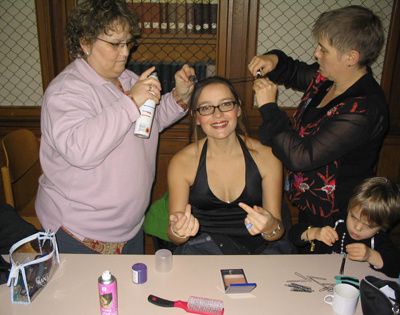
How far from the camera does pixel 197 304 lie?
1123mm

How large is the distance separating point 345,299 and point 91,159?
0.96 m

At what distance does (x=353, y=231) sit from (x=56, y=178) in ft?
4.14

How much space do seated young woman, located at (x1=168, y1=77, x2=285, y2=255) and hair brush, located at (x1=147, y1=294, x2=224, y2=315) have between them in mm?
455

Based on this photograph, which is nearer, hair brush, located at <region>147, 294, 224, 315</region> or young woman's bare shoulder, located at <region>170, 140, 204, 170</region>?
hair brush, located at <region>147, 294, 224, 315</region>

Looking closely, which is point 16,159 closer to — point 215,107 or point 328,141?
point 215,107

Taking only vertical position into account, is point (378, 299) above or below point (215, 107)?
below

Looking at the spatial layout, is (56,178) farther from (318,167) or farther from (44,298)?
(318,167)

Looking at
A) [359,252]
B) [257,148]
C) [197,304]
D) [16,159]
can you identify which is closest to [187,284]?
[197,304]

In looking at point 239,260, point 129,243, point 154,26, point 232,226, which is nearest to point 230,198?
point 232,226

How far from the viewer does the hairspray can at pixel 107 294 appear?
105 cm

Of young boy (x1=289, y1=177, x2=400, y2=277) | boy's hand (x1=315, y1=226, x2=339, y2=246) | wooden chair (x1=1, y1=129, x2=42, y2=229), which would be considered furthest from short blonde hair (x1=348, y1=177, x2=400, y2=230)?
wooden chair (x1=1, y1=129, x2=42, y2=229)

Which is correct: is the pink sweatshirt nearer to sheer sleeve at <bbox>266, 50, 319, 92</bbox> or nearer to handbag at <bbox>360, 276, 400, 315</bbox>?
sheer sleeve at <bbox>266, 50, 319, 92</bbox>

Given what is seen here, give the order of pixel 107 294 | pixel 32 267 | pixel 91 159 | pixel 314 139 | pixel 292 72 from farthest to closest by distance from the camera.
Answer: pixel 292 72 → pixel 314 139 → pixel 91 159 → pixel 32 267 → pixel 107 294

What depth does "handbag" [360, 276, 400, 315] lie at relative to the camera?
1041mm
